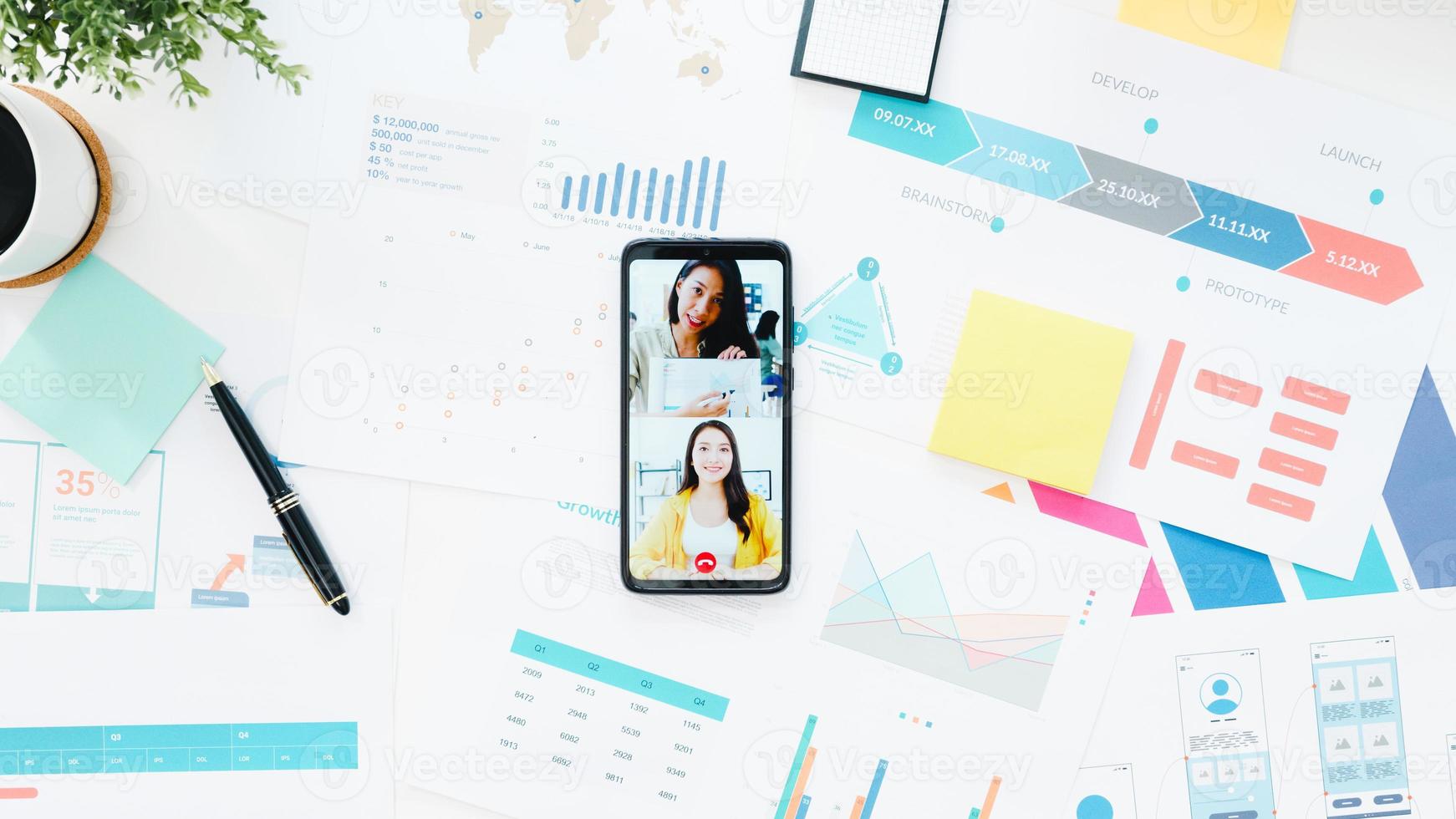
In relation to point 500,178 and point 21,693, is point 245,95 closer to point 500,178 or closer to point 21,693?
point 500,178

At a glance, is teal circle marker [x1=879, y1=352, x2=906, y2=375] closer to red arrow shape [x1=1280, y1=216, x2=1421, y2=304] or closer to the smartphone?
the smartphone

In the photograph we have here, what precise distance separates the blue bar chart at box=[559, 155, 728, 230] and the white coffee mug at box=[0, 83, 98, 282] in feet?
1.35

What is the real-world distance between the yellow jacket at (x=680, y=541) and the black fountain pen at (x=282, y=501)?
27cm

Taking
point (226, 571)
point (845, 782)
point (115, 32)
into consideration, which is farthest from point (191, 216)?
point (845, 782)

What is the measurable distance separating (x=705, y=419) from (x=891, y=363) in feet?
0.58

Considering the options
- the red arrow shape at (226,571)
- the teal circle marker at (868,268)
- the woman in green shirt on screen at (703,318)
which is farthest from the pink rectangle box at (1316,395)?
the red arrow shape at (226,571)

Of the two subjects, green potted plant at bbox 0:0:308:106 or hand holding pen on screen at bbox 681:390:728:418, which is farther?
hand holding pen on screen at bbox 681:390:728:418

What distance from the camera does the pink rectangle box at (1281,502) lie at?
0.82 meters

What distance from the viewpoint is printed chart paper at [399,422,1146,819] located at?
83 cm

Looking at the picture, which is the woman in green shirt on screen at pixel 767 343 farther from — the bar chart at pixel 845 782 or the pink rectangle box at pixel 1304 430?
the pink rectangle box at pixel 1304 430

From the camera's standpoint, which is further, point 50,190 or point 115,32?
point 50,190

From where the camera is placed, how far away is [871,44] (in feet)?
2.64

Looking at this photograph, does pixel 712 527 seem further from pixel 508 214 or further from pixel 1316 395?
pixel 1316 395

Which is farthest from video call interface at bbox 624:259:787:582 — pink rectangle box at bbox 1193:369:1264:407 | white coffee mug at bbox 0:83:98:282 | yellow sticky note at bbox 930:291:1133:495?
white coffee mug at bbox 0:83:98:282
